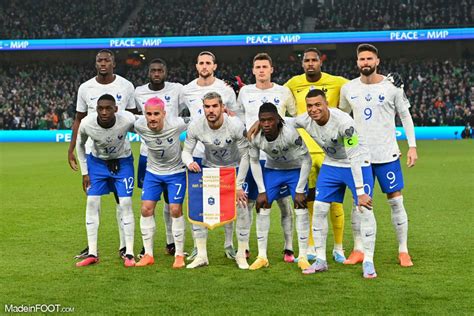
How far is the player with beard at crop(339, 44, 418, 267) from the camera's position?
25.9ft

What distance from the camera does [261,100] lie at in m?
8.48

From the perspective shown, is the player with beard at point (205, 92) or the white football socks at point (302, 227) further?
the player with beard at point (205, 92)

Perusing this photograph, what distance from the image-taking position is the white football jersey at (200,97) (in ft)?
28.4

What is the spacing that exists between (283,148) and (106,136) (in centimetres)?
200

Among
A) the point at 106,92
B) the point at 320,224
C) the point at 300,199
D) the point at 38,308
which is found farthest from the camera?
the point at 106,92

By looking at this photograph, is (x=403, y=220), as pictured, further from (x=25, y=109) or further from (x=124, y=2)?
(x=124, y=2)

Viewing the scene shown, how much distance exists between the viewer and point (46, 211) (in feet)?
41.3

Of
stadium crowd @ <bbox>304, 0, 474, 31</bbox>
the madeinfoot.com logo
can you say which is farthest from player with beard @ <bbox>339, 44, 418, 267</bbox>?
stadium crowd @ <bbox>304, 0, 474, 31</bbox>

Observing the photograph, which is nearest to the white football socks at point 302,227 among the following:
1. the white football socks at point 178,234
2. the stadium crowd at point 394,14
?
the white football socks at point 178,234

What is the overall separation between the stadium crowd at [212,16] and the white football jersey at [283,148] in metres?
32.2

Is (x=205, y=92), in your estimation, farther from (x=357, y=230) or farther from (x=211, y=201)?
(x=357, y=230)

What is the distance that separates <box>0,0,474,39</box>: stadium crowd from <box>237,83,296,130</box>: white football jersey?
1243 inches

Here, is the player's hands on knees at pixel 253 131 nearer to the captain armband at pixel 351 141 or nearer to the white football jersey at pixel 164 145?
the white football jersey at pixel 164 145

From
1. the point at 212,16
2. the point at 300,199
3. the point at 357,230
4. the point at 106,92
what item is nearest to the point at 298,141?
the point at 300,199
